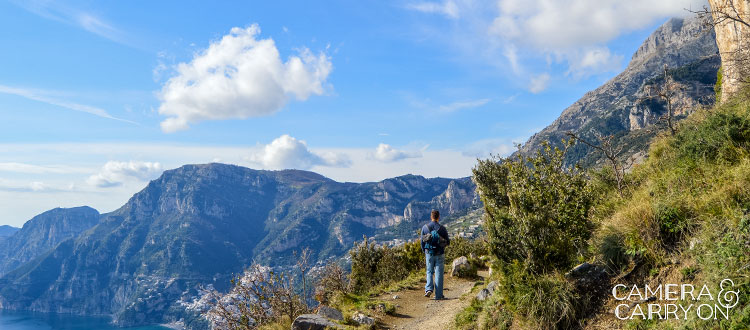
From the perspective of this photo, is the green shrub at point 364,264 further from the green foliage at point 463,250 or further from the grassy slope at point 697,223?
the grassy slope at point 697,223

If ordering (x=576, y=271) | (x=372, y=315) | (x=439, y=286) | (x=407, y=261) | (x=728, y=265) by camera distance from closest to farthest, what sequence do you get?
(x=728, y=265) < (x=576, y=271) < (x=372, y=315) < (x=439, y=286) < (x=407, y=261)

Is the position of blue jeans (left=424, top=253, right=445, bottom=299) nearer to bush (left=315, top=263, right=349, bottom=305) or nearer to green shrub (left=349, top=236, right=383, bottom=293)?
bush (left=315, top=263, right=349, bottom=305)

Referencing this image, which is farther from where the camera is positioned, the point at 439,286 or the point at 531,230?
the point at 439,286

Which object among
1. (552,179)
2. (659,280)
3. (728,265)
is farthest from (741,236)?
(552,179)

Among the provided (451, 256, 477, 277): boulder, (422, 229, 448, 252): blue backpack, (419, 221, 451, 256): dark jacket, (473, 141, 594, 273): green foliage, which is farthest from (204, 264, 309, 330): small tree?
(451, 256, 477, 277): boulder

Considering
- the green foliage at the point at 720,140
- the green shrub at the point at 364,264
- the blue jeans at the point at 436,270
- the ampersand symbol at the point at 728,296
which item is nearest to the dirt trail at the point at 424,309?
the blue jeans at the point at 436,270

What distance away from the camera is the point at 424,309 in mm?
11070

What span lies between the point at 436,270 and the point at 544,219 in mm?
4761

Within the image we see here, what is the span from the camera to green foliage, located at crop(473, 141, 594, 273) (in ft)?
22.6

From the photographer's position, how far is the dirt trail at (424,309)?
9492 millimetres

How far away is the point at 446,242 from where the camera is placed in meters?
10.7

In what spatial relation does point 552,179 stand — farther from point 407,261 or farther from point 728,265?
point 407,261

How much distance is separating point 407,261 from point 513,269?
43.5 ft

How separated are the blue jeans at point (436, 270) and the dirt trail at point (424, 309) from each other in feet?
1.39
